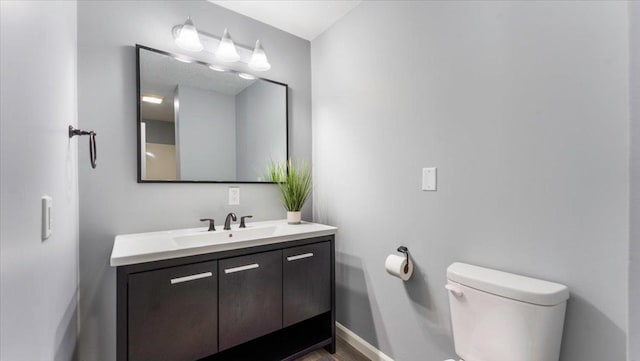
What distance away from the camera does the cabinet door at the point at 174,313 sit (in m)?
1.11

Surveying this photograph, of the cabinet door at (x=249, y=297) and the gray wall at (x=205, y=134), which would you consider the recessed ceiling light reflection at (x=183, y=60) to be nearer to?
the gray wall at (x=205, y=134)

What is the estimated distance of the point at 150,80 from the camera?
1614 mm

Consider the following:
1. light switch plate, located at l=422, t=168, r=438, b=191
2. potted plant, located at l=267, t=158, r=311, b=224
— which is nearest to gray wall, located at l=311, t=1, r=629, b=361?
light switch plate, located at l=422, t=168, r=438, b=191

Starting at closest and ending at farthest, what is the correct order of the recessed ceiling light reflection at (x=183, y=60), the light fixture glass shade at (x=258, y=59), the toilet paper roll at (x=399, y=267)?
the toilet paper roll at (x=399, y=267)
the recessed ceiling light reflection at (x=183, y=60)
the light fixture glass shade at (x=258, y=59)

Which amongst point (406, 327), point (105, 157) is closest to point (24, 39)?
point (105, 157)

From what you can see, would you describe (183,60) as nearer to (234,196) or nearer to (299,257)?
(234,196)

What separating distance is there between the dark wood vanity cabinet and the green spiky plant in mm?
400

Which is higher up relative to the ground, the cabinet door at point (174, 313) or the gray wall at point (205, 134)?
the gray wall at point (205, 134)

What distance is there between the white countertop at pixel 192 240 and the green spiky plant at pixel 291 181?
0.17 m

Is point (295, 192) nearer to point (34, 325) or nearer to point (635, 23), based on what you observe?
point (34, 325)

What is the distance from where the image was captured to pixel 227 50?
5.88 ft

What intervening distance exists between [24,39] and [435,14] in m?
1.59

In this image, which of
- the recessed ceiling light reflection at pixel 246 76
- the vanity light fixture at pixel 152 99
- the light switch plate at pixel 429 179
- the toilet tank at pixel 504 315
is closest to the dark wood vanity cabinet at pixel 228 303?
the light switch plate at pixel 429 179

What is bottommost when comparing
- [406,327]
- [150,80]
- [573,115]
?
[406,327]
